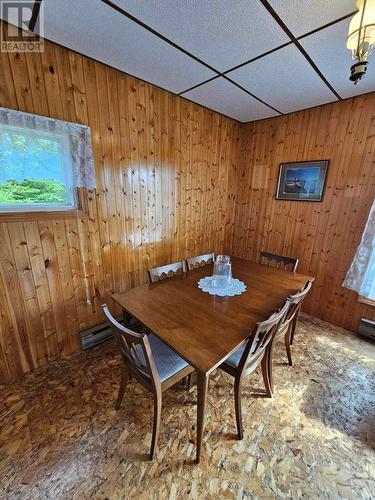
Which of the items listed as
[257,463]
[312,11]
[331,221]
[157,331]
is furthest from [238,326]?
[331,221]

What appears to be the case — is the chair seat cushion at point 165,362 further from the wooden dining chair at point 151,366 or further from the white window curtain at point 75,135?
the white window curtain at point 75,135

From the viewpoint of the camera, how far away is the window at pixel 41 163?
4.76 feet

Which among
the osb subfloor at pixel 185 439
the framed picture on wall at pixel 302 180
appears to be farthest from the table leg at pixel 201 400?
the framed picture on wall at pixel 302 180

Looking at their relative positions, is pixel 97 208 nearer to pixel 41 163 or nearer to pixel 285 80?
pixel 41 163

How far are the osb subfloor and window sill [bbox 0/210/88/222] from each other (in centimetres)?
129

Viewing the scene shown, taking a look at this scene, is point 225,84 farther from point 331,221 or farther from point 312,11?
point 331,221

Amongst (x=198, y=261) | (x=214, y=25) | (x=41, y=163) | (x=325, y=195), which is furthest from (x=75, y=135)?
(x=325, y=195)

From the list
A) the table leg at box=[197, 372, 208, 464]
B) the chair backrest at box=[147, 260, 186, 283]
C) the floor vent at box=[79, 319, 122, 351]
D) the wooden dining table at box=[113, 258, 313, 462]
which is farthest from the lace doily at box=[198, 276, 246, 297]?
the floor vent at box=[79, 319, 122, 351]

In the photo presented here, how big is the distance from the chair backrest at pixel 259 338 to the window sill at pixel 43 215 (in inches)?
65.2

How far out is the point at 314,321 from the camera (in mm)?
2652

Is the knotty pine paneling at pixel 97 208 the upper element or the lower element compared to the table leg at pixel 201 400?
upper

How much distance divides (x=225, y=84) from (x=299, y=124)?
1.17 meters

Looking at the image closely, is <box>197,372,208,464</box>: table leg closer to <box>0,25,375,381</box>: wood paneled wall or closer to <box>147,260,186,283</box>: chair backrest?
<box>147,260,186,283</box>: chair backrest

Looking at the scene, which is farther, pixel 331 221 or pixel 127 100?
pixel 331 221
